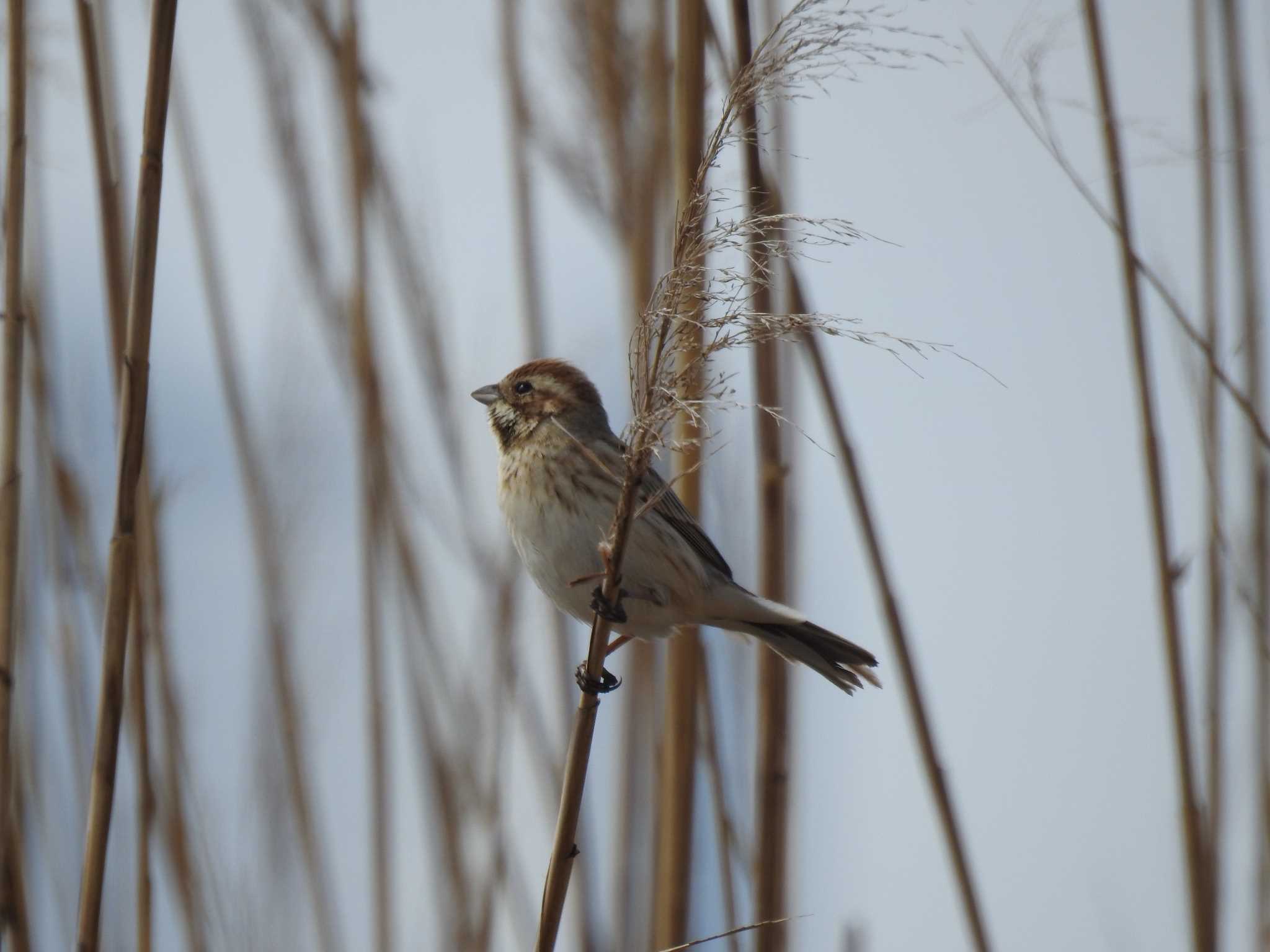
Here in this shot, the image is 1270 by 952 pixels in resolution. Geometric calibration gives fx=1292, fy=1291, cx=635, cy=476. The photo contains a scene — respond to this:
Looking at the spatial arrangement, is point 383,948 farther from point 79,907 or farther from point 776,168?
point 776,168

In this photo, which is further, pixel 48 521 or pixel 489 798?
pixel 489 798

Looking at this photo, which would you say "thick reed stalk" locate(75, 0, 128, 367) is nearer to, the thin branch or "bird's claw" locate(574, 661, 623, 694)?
the thin branch

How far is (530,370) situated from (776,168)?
2.33 ft

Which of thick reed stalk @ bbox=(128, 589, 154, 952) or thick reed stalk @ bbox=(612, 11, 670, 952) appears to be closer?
thick reed stalk @ bbox=(128, 589, 154, 952)

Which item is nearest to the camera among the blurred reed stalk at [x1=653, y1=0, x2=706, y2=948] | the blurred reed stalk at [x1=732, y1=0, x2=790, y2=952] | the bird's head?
the blurred reed stalk at [x1=653, y1=0, x2=706, y2=948]

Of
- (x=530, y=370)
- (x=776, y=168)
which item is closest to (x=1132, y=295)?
(x=776, y=168)

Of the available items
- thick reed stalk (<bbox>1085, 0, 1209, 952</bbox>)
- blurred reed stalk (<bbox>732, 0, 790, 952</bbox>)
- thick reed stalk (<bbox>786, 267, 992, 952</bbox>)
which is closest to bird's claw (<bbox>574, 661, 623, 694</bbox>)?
blurred reed stalk (<bbox>732, 0, 790, 952</bbox>)

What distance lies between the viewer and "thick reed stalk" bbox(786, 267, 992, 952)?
6.38 feet

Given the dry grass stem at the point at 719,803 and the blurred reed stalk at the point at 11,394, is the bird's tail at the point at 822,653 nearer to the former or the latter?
the dry grass stem at the point at 719,803

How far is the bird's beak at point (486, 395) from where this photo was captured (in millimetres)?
2803

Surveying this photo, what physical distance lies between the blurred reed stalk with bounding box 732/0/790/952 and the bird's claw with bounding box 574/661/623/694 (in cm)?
25

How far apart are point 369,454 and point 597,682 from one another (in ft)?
4.68

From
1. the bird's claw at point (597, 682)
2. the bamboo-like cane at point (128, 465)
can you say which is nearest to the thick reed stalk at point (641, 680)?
the bird's claw at point (597, 682)

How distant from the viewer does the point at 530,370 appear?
2822mm
